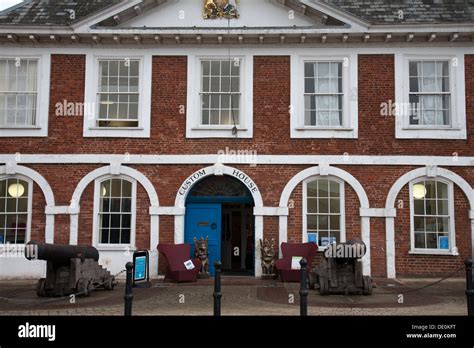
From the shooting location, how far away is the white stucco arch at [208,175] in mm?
16344

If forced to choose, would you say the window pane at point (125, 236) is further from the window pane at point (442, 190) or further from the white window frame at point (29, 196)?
the window pane at point (442, 190)

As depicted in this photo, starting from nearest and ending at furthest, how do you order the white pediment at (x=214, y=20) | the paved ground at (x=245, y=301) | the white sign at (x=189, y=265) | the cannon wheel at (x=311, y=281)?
1. the paved ground at (x=245, y=301)
2. the cannon wheel at (x=311, y=281)
3. the white sign at (x=189, y=265)
4. the white pediment at (x=214, y=20)

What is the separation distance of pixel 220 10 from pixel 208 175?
514 centimetres

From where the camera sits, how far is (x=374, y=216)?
16.2 metres

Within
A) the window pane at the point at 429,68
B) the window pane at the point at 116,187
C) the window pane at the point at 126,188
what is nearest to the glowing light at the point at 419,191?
the window pane at the point at 429,68

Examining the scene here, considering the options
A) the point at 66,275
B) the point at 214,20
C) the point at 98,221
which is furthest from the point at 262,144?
the point at 66,275

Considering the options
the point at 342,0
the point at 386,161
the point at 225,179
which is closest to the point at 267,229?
the point at 225,179

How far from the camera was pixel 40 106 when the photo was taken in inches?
661

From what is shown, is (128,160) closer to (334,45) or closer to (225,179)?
(225,179)

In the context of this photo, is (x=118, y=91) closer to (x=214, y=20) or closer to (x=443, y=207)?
(x=214, y=20)

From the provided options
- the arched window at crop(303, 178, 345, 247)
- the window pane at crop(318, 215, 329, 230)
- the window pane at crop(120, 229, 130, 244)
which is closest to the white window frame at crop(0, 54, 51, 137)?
the window pane at crop(120, 229, 130, 244)

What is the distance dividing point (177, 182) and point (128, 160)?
1650 mm

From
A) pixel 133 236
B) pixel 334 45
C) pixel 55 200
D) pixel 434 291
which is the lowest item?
pixel 434 291

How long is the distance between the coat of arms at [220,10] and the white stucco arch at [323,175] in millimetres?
5347
